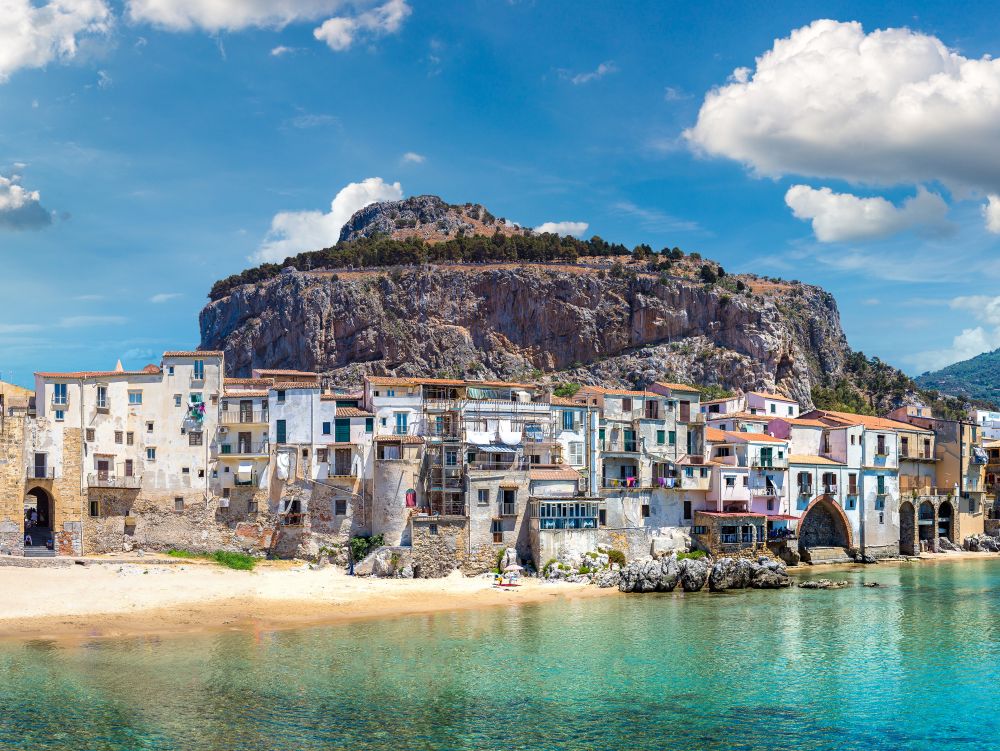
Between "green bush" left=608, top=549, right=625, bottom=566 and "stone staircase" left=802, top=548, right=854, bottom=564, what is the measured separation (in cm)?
2077

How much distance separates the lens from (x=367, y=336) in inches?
6314

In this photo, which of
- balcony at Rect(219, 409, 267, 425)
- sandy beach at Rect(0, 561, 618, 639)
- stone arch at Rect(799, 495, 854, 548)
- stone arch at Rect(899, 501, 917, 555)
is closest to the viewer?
sandy beach at Rect(0, 561, 618, 639)

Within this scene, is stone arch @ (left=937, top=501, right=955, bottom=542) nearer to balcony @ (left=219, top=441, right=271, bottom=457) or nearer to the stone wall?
balcony @ (left=219, top=441, right=271, bottom=457)

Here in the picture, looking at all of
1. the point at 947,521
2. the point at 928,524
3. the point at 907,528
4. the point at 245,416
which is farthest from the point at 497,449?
the point at 947,521

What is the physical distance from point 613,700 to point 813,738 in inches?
298

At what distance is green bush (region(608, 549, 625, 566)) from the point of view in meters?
69.4

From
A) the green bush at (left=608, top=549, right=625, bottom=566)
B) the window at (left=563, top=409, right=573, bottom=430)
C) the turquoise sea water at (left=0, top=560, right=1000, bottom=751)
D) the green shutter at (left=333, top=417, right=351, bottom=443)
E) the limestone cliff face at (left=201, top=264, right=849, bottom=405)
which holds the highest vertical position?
the limestone cliff face at (left=201, top=264, right=849, bottom=405)

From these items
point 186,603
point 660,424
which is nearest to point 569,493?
point 660,424

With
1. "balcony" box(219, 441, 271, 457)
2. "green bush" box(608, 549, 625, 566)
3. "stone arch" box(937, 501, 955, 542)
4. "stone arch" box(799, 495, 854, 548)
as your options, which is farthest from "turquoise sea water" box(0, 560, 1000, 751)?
"stone arch" box(937, 501, 955, 542)

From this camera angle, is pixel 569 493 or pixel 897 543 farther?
pixel 897 543

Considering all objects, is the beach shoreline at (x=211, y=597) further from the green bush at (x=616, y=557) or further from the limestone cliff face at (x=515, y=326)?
the limestone cliff face at (x=515, y=326)

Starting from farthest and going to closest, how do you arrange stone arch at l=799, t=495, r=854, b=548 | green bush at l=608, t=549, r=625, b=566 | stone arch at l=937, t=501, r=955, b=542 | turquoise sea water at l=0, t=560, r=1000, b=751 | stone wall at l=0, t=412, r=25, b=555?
stone arch at l=937, t=501, r=955, b=542
stone arch at l=799, t=495, r=854, b=548
green bush at l=608, t=549, r=625, b=566
stone wall at l=0, t=412, r=25, b=555
turquoise sea water at l=0, t=560, r=1000, b=751

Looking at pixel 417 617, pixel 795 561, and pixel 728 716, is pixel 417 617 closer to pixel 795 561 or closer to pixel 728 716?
pixel 728 716

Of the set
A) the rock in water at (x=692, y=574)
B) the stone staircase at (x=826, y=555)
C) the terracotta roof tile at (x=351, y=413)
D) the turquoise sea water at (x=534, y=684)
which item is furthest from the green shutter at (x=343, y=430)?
the stone staircase at (x=826, y=555)
